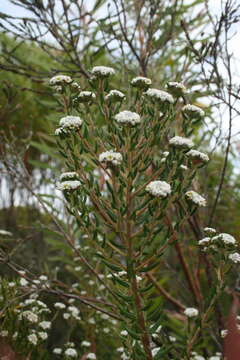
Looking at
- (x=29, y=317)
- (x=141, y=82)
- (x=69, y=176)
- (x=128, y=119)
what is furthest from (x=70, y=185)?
(x=29, y=317)

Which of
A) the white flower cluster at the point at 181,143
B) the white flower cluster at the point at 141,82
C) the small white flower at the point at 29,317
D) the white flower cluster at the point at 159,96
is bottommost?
the small white flower at the point at 29,317

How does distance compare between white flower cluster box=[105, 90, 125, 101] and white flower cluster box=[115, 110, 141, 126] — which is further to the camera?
white flower cluster box=[105, 90, 125, 101]

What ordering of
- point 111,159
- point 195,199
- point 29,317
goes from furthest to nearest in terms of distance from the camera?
1. point 29,317
2. point 195,199
3. point 111,159

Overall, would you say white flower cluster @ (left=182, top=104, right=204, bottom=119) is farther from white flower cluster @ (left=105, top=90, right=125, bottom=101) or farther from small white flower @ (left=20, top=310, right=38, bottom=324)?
small white flower @ (left=20, top=310, right=38, bottom=324)

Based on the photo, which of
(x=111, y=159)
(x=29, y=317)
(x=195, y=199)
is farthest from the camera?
(x=29, y=317)

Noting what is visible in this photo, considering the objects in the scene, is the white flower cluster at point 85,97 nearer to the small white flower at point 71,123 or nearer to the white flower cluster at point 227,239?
the small white flower at point 71,123

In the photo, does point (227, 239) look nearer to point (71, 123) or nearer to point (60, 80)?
point (71, 123)

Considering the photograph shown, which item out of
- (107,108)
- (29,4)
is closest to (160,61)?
(29,4)

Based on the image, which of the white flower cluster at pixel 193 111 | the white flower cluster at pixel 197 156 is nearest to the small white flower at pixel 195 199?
the white flower cluster at pixel 197 156

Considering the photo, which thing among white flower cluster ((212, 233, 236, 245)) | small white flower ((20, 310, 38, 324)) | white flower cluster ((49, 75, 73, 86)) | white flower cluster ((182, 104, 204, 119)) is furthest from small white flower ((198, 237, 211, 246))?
small white flower ((20, 310, 38, 324))

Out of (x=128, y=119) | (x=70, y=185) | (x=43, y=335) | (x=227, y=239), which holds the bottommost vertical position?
(x=43, y=335)

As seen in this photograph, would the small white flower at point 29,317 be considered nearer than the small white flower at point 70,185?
No
